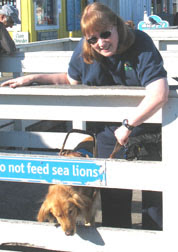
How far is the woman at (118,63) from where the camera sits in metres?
2.29

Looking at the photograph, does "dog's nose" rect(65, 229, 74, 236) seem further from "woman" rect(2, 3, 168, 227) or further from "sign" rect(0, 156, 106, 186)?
"woman" rect(2, 3, 168, 227)

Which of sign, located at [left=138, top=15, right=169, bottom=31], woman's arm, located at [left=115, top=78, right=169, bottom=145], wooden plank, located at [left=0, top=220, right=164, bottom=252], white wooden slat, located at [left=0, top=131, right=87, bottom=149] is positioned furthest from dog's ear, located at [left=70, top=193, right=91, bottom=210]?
sign, located at [left=138, top=15, right=169, bottom=31]

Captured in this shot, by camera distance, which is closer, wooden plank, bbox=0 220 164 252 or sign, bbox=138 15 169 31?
wooden plank, bbox=0 220 164 252

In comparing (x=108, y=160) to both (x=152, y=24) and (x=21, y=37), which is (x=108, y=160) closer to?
(x=21, y=37)

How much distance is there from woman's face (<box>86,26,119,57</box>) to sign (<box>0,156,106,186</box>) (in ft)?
2.10

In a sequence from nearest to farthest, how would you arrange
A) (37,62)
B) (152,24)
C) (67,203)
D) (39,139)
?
(67,203), (39,139), (37,62), (152,24)

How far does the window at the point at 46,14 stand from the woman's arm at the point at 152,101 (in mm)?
9484

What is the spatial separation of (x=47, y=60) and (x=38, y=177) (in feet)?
9.02

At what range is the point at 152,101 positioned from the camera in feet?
7.25

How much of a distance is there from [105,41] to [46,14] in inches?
390

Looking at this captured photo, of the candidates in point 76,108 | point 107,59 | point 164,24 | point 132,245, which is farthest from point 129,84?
point 164,24

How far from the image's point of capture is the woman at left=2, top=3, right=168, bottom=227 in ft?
7.50

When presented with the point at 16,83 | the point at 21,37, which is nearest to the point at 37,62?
the point at 16,83

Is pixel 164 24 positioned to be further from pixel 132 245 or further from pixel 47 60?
pixel 132 245
